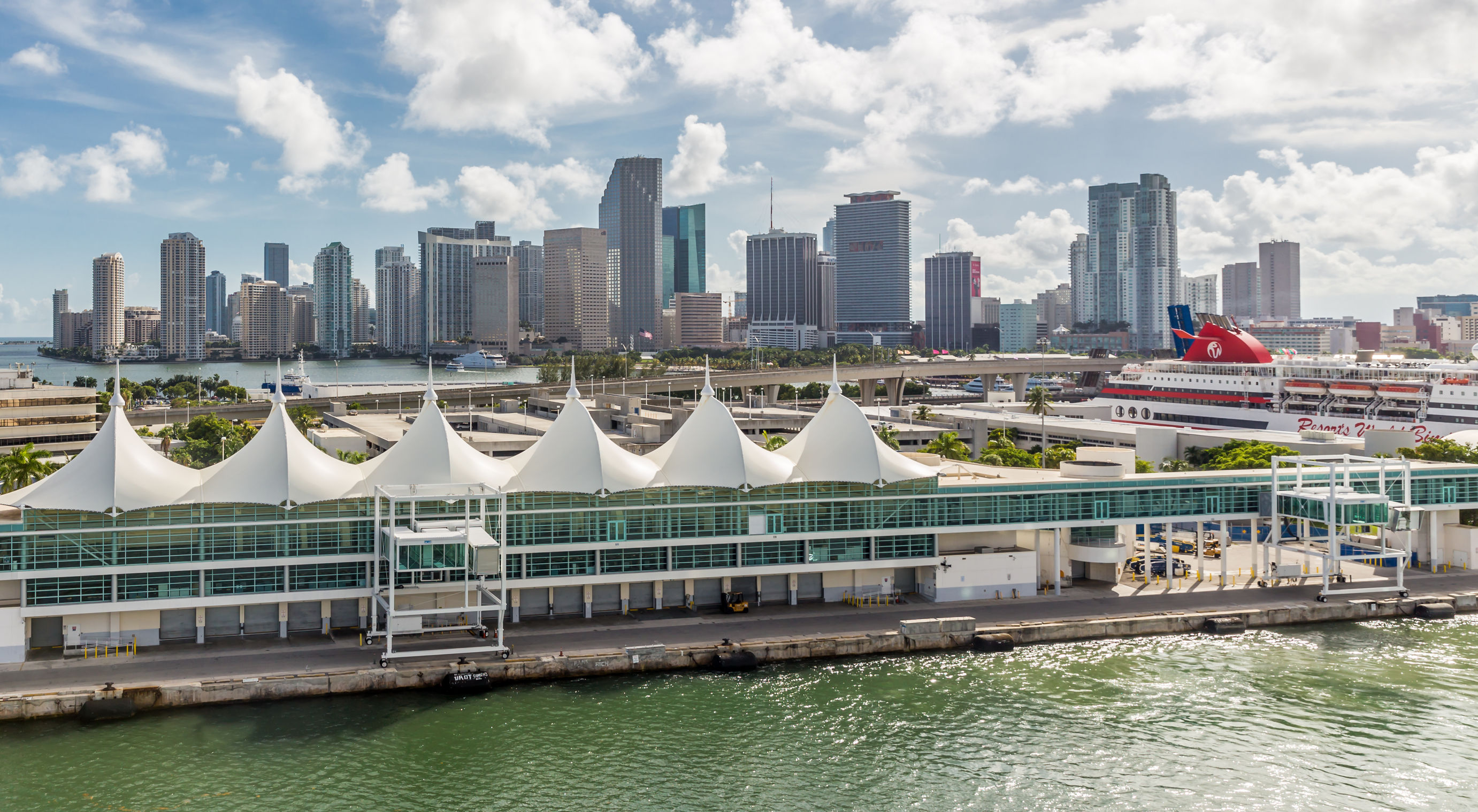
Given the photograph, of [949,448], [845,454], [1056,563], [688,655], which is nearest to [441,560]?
[688,655]

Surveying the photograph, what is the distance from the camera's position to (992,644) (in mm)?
46219

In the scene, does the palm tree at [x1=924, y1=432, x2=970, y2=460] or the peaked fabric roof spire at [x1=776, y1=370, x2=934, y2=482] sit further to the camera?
the palm tree at [x1=924, y1=432, x2=970, y2=460]

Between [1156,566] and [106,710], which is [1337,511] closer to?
[1156,566]

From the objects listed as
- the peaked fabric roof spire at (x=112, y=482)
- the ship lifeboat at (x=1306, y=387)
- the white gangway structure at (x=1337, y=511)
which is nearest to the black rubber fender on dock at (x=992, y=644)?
the white gangway structure at (x=1337, y=511)

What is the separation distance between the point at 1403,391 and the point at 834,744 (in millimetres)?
85682

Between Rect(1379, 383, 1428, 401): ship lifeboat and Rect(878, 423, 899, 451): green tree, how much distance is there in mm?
43389

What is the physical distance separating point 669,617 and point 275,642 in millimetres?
15240

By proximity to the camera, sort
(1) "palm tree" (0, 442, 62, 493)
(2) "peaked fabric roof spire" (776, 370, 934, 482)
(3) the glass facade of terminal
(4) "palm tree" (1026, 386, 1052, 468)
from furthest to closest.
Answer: (4) "palm tree" (1026, 386, 1052, 468) → (1) "palm tree" (0, 442, 62, 493) → (2) "peaked fabric roof spire" (776, 370, 934, 482) → (3) the glass facade of terminal

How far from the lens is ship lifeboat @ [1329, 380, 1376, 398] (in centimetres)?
10438

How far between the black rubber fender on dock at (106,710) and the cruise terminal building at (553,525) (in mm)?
5997

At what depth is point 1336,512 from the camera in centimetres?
5366

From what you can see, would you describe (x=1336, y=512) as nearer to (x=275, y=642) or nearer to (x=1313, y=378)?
(x=275, y=642)

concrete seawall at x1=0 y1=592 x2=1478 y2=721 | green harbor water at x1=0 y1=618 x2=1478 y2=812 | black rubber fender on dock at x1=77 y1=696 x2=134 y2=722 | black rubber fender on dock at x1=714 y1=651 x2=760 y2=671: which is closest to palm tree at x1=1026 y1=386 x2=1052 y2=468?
concrete seawall at x1=0 y1=592 x2=1478 y2=721

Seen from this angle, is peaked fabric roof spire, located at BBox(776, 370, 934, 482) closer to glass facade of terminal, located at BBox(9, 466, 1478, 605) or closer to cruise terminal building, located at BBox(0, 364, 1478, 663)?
cruise terminal building, located at BBox(0, 364, 1478, 663)
